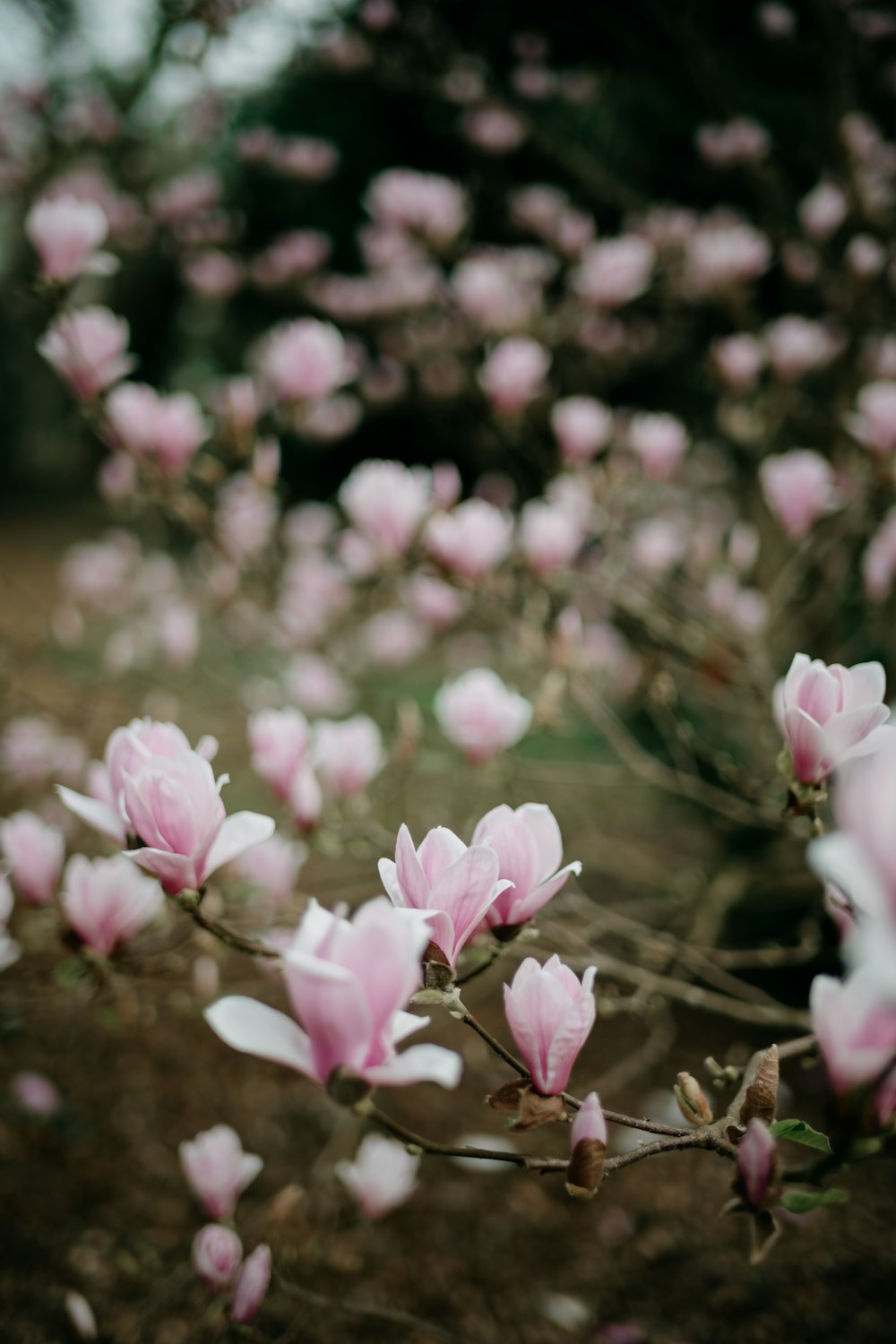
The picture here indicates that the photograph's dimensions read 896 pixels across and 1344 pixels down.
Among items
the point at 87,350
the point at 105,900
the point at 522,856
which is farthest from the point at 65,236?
the point at 522,856

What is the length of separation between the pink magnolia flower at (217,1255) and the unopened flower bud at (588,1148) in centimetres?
58

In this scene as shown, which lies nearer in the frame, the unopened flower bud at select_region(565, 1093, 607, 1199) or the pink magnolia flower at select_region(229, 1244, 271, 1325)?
the unopened flower bud at select_region(565, 1093, 607, 1199)

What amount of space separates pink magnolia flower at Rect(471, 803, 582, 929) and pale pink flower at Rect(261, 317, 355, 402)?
1.52 metres

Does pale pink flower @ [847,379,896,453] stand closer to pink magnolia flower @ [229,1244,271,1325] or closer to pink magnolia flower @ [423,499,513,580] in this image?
pink magnolia flower @ [423,499,513,580]

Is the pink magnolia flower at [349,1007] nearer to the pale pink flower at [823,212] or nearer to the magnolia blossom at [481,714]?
the magnolia blossom at [481,714]

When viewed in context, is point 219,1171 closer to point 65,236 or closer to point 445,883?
point 445,883

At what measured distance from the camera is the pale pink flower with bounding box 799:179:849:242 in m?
2.68

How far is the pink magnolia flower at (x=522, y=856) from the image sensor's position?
786 millimetres

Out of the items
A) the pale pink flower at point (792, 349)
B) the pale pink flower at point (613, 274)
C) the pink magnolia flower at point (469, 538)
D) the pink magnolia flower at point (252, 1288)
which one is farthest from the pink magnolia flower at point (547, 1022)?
the pale pink flower at point (613, 274)

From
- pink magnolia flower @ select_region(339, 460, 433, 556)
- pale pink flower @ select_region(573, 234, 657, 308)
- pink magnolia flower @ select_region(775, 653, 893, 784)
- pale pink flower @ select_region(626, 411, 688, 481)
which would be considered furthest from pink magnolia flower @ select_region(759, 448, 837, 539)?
pink magnolia flower @ select_region(775, 653, 893, 784)

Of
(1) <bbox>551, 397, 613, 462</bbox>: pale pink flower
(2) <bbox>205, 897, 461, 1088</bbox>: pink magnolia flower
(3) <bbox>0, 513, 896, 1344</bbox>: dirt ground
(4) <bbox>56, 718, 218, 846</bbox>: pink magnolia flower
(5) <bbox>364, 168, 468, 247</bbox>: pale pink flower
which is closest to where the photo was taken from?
(2) <bbox>205, 897, 461, 1088</bbox>: pink magnolia flower

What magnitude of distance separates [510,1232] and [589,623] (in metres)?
1.91

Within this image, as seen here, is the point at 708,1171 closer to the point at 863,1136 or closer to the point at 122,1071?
the point at 122,1071

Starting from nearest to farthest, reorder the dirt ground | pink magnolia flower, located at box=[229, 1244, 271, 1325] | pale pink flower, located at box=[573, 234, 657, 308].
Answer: pink magnolia flower, located at box=[229, 1244, 271, 1325]
the dirt ground
pale pink flower, located at box=[573, 234, 657, 308]
